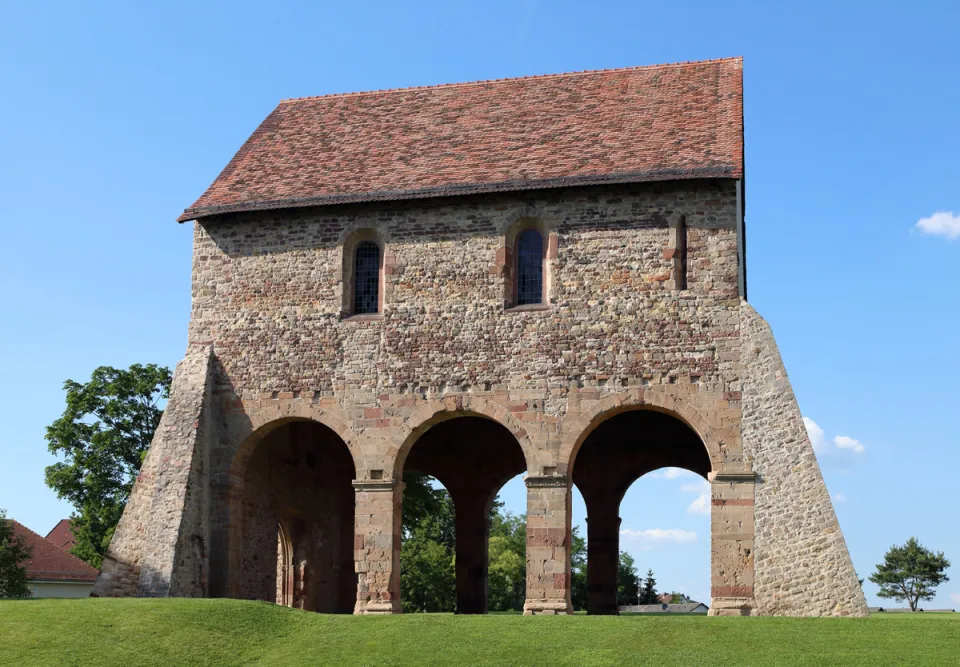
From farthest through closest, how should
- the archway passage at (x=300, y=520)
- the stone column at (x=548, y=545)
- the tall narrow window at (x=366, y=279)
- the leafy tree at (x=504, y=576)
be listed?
the leafy tree at (x=504, y=576) < the archway passage at (x=300, y=520) < the tall narrow window at (x=366, y=279) < the stone column at (x=548, y=545)

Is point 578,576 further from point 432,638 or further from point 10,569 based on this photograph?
point 432,638

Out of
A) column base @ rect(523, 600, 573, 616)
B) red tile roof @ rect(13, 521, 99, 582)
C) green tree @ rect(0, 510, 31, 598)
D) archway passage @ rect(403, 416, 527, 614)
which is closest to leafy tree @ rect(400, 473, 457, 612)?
red tile roof @ rect(13, 521, 99, 582)

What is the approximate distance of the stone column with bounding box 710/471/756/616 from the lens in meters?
21.3

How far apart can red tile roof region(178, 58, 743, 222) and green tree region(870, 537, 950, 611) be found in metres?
29.5

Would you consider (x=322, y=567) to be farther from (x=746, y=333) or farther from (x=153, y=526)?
(x=746, y=333)

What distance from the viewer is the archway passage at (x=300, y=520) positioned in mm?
25578

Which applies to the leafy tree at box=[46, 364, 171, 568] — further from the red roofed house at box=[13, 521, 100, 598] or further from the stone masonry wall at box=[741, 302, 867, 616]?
the stone masonry wall at box=[741, 302, 867, 616]

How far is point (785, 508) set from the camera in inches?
839

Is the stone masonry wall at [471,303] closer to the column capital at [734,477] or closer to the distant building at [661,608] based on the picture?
the column capital at [734,477]

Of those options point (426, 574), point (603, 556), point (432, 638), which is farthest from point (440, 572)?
point (432, 638)

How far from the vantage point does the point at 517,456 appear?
29.1 m

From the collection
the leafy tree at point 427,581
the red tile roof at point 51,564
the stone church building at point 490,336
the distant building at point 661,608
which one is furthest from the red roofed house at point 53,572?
the stone church building at point 490,336

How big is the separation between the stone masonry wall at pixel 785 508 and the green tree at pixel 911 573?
97.5 feet

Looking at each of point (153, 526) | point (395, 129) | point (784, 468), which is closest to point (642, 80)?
point (395, 129)
